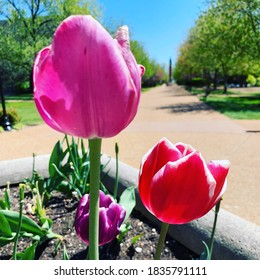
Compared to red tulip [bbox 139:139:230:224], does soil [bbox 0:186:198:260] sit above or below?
below

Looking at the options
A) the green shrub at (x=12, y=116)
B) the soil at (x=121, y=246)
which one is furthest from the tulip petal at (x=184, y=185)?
the green shrub at (x=12, y=116)

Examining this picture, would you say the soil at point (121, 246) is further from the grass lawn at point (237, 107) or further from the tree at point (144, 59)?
the tree at point (144, 59)

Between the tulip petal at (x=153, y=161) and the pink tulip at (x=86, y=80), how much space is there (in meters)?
0.14

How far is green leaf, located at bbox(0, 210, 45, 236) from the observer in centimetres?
142

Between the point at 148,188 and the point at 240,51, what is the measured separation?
16.9m

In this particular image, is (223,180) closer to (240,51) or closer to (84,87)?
(84,87)

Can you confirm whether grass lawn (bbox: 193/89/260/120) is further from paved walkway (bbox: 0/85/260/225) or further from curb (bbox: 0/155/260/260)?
curb (bbox: 0/155/260/260)

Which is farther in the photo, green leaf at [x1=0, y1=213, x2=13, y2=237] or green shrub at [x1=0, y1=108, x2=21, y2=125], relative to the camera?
green shrub at [x1=0, y1=108, x2=21, y2=125]

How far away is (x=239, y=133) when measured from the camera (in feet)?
29.3

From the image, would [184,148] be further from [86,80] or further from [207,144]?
[207,144]

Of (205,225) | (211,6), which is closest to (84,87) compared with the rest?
(205,225)

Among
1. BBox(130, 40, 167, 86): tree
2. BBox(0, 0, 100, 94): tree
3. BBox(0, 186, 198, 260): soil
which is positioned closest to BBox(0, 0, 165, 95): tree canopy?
BBox(0, 0, 100, 94): tree

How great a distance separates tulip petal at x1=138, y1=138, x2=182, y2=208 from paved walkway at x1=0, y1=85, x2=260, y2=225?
10.00ft

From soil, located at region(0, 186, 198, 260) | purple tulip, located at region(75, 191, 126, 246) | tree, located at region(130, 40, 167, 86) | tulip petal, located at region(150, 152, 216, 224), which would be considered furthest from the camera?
tree, located at region(130, 40, 167, 86)
